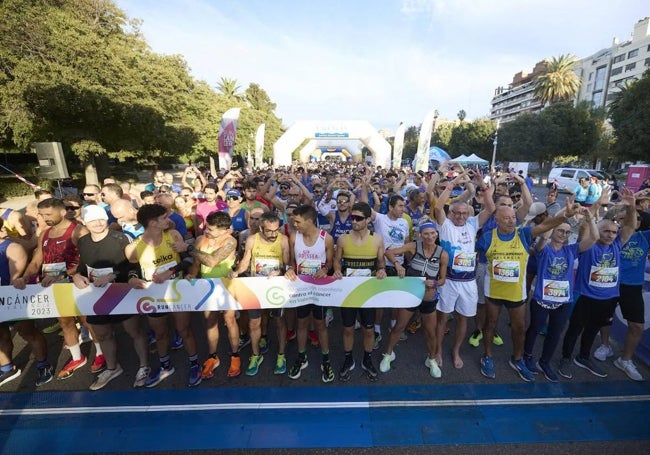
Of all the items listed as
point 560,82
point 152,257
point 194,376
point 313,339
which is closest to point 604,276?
point 313,339

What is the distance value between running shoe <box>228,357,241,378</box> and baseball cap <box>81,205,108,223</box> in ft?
7.21

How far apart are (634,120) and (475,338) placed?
2783 centimetres

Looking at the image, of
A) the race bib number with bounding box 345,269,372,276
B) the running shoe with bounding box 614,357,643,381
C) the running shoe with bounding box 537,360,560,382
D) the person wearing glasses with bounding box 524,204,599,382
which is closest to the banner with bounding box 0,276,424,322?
the race bib number with bounding box 345,269,372,276

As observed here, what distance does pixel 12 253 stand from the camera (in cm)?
338

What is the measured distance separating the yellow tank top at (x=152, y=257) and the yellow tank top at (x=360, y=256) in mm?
2056

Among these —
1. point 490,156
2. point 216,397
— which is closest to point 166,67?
point 216,397

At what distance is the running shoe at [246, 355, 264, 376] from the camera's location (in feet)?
12.3

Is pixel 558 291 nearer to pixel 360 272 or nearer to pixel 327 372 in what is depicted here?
pixel 360 272

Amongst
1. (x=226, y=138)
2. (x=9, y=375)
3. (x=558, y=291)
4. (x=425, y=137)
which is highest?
(x=425, y=137)

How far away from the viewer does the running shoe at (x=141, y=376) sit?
11.7 feet

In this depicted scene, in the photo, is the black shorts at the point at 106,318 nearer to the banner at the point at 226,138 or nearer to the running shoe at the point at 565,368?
the running shoe at the point at 565,368

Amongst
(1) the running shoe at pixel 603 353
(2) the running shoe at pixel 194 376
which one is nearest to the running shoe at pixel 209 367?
(2) the running shoe at pixel 194 376

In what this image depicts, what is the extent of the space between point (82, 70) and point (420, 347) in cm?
1527

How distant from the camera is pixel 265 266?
11.8 ft
